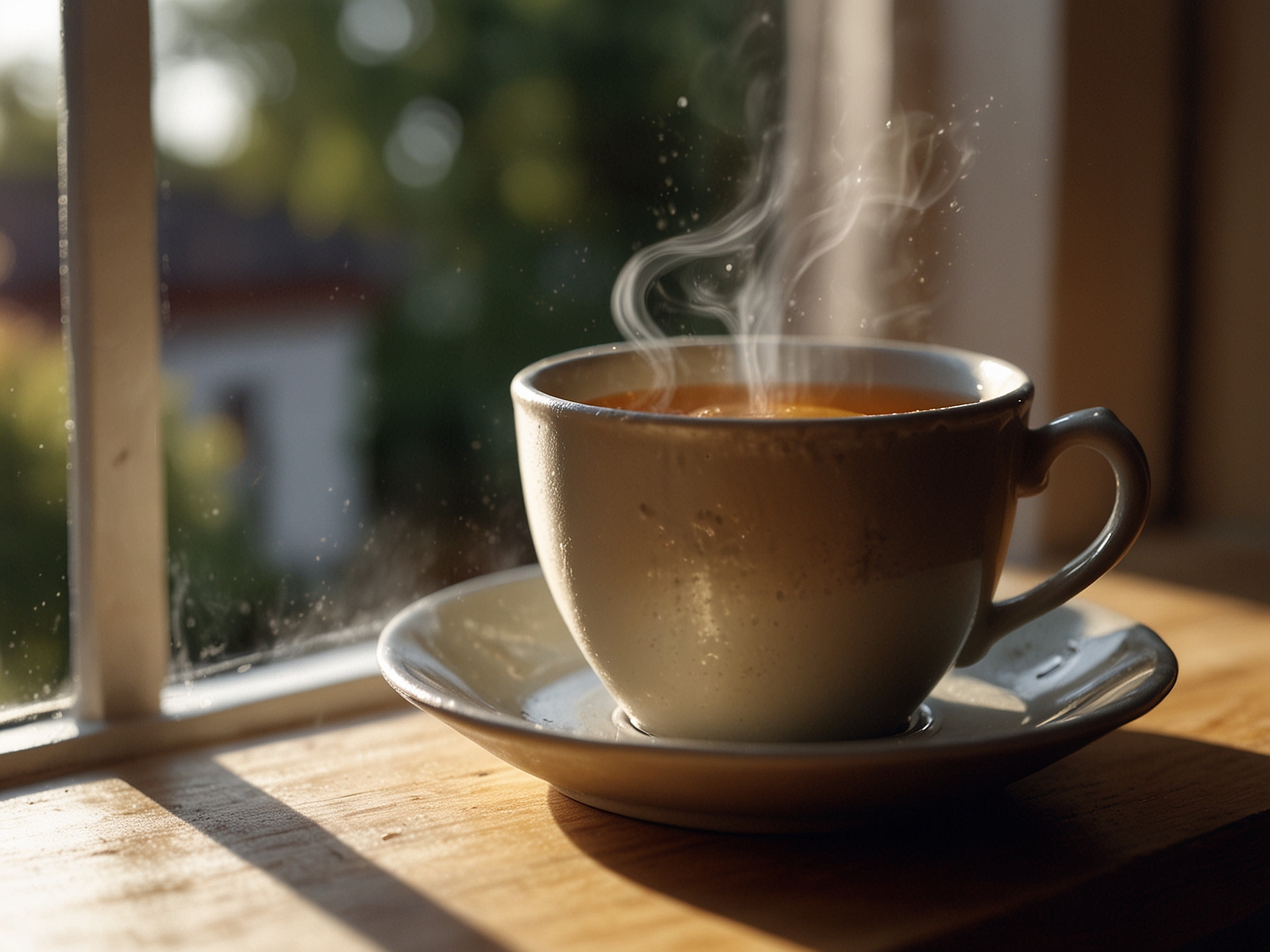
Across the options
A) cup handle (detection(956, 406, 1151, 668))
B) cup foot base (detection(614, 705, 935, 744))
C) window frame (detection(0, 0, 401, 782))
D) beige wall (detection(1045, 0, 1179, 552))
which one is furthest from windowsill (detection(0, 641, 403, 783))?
beige wall (detection(1045, 0, 1179, 552))

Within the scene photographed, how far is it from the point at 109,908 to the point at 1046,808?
0.36 m

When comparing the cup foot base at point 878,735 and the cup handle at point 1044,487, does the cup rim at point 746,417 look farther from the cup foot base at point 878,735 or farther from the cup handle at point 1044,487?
the cup foot base at point 878,735

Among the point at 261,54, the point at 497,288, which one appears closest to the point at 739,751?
the point at 497,288

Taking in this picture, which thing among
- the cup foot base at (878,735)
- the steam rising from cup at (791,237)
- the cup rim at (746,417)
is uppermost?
the steam rising from cup at (791,237)

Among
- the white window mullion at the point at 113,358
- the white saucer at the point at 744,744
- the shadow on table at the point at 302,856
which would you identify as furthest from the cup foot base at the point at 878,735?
the white window mullion at the point at 113,358

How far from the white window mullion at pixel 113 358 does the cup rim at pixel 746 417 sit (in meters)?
0.18

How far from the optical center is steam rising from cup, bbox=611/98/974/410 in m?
0.73

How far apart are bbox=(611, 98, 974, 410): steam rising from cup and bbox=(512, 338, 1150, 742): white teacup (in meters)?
0.20

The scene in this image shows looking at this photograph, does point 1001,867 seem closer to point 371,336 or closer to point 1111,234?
point 1111,234

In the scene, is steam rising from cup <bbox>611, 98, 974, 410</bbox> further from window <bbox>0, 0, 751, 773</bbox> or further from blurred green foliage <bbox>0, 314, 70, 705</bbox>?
blurred green foliage <bbox>0, 314, 70, 705</bbox>

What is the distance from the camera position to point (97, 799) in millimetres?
527

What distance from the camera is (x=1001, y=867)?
457mm

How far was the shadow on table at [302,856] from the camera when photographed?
0.41 m

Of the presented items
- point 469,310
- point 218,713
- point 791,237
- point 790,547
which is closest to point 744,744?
point 790,547
